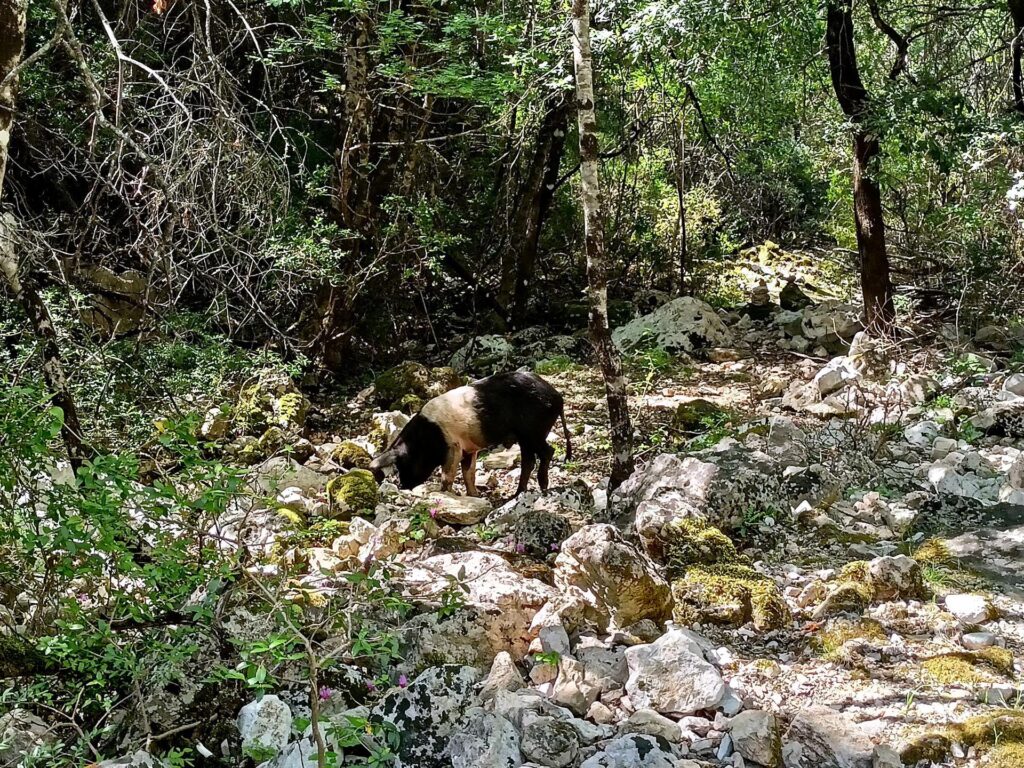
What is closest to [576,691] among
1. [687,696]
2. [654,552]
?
[687,696]

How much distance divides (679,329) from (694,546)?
6055 mm

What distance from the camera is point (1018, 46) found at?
7.43 metres

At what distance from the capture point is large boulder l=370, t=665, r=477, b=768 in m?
3.04

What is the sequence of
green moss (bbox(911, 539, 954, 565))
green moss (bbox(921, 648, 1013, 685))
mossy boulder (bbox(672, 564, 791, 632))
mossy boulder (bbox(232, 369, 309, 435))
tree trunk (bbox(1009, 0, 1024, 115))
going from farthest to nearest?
1. mossy boulder (bbox(232, 369, 309, 435))
2. tree trunk (bbox(1009, 0, 1024, 115))
3. green moss (bbox(911, 539, 954, 565))
4. mossy boulder (bbox(672, 564, 791, 632))
5. green moss (bbox(921, 648, 1013, 685))

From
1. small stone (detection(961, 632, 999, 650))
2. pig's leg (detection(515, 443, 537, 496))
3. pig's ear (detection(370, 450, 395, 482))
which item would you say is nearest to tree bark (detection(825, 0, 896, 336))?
pig's leg (detection(515, 443, 537, 496))

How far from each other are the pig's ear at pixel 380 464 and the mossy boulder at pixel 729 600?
286cm

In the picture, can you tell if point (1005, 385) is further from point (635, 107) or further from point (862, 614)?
point (635, 107)

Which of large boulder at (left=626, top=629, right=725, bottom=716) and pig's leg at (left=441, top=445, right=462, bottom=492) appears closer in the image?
large boulder at (left=626, top=629, right=725, bottom=716)

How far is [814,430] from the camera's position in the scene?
6594 mm

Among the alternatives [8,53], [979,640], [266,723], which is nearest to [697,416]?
[979,640]

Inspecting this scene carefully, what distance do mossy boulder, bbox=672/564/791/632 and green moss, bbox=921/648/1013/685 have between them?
26.8 inches

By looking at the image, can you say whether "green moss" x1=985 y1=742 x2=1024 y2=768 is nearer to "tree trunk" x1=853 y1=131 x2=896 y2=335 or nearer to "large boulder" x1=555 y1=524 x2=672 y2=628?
"large boulder" x1=555 y1=524 x2=672 y2=628

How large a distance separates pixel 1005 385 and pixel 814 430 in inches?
72.9

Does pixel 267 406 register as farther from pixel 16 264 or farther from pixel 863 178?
pixel 863 178
